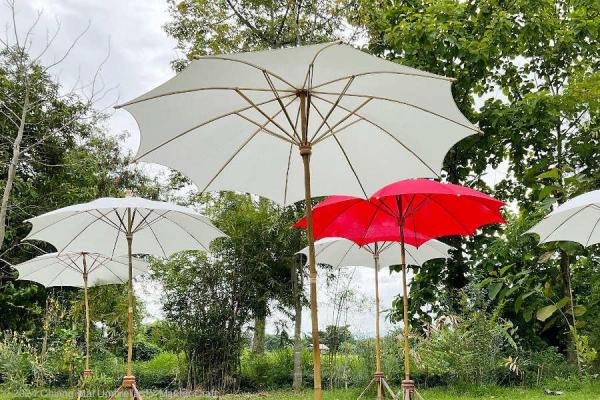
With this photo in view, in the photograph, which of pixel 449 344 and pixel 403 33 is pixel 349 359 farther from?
Result: pixel 403 33

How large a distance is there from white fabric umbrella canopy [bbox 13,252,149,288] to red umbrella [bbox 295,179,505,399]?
3.97m

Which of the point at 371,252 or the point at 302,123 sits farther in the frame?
the point at 371,252

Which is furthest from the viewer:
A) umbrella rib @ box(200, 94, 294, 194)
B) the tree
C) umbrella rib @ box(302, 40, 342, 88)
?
the tree

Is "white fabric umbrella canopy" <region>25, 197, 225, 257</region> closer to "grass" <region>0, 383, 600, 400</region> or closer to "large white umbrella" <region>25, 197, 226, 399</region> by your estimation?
"large white umbrella" <region>25, 197, 226, 399</region>

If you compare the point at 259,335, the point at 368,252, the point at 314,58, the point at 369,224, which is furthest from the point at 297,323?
the point at 314,58

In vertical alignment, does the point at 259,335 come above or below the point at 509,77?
below

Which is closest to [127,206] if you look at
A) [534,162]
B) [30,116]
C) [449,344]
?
[449,344]

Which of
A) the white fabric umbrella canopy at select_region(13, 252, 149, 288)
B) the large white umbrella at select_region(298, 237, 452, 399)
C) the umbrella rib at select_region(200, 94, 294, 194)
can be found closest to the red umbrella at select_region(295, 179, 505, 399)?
the umbrella rib at select_region(200, 94, 294, 194)

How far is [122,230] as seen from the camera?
6090 mm

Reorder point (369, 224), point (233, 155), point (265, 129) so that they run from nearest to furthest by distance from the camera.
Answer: point (265, 129) < point (233, 155) < point (369, 224)

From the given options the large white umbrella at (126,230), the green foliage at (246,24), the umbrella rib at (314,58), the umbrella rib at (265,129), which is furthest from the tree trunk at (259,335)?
the umbrella rib at (314,58)

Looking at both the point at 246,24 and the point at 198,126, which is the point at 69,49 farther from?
the point at 198,126

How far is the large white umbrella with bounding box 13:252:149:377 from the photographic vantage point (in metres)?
8.04

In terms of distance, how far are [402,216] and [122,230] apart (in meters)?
2.95
